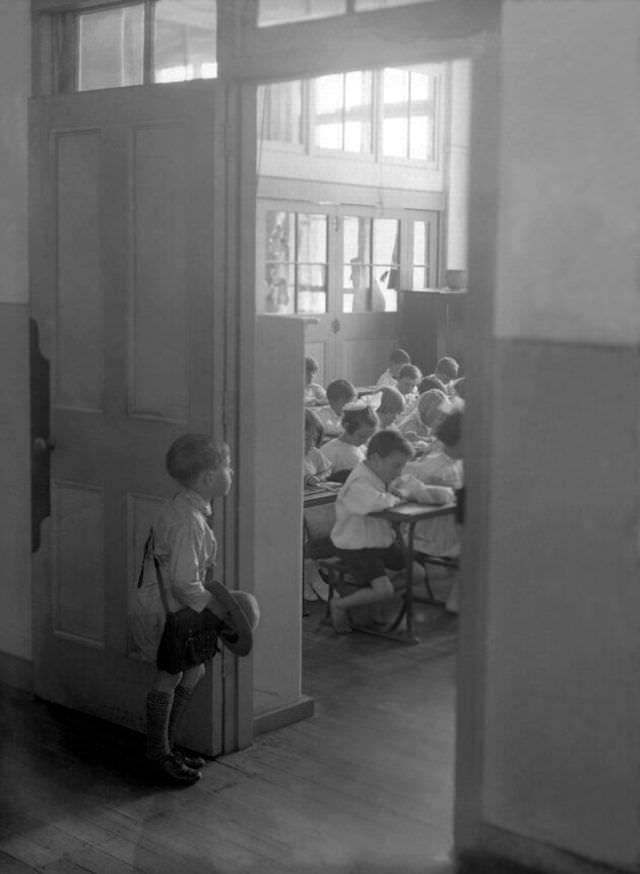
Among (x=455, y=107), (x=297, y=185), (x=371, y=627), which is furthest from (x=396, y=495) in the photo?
(x=455, y=107)

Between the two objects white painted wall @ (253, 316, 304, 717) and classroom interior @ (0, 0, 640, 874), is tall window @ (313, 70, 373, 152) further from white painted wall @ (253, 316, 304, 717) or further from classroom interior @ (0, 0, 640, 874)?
white painted wall @ (253, 316, 304, 717)

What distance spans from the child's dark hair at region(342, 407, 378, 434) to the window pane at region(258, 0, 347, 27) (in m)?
3.01

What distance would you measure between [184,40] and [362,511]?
7.57 feet

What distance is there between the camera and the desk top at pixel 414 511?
546cm

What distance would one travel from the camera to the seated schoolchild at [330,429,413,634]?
563 cm

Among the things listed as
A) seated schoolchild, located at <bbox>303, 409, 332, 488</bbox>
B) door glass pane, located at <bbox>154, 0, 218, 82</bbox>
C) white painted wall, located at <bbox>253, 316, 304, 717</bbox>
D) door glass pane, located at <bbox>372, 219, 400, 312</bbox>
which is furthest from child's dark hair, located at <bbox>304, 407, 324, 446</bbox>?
door glass pane, located at <bbox>372, 219, 400, 312</bbox>

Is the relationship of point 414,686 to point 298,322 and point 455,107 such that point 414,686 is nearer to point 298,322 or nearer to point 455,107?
point 298,322

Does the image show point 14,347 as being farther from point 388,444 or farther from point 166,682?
point 388,444

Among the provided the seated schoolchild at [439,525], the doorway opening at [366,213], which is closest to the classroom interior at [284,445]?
the seated schoolchild at [439,525]

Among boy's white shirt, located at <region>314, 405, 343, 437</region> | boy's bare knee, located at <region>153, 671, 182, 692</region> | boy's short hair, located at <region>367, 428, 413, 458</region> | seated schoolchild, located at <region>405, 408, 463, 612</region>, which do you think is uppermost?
boy's short hair, located at <region>367, 428, 413, 458</region>

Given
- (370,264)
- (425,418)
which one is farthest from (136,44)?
(370,264)

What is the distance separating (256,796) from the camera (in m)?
3.85

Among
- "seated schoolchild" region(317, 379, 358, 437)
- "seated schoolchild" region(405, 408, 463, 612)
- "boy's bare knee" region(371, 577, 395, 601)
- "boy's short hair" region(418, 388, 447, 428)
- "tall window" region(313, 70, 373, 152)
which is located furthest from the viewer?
"tall window" region(313, 70, 373, 152)

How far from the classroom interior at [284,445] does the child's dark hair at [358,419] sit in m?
1.18
